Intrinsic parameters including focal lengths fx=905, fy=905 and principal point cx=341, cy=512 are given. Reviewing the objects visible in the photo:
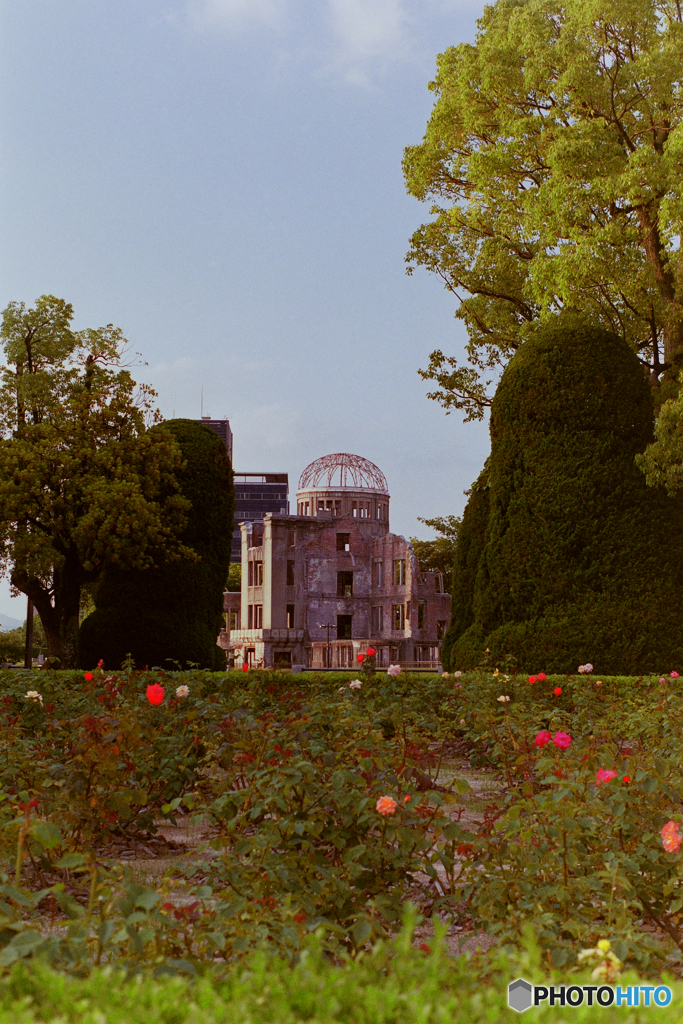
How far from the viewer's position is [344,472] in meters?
54.6

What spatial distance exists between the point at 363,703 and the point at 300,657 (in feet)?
121

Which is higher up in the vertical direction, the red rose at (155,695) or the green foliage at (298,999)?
the red rose at (155,695)

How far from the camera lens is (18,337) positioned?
22.8 metres

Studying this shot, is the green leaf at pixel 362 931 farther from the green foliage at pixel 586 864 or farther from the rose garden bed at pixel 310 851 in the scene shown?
the green foliage at pixel 586 864

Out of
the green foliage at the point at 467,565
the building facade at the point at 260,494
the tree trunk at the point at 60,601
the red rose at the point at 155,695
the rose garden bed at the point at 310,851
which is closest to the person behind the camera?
the rose garden bed at the point at 310,851

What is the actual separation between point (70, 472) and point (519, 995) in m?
19.5

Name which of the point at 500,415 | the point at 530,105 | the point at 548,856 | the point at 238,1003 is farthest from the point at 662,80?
the point at 238,1003

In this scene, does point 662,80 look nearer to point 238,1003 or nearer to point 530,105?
point 530,105

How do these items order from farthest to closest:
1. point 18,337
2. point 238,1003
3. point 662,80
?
point 18,337, point 662,80, point 238,1003

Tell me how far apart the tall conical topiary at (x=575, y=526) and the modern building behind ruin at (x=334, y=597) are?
30.0m

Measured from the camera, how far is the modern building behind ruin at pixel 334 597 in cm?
4541

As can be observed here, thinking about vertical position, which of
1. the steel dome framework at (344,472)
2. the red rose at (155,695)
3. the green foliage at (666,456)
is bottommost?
the red rose at (155,695)

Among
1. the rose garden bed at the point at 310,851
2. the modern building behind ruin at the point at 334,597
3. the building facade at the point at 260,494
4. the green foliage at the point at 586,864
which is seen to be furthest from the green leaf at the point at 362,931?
the building facade at the point at 260,494

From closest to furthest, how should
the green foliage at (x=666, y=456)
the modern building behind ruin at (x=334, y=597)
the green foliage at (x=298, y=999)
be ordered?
the green foliage at (x=298, y=999) → the green foliage at (x=666, y=456) → the modern building behind ruin at (x=334, y=597)
